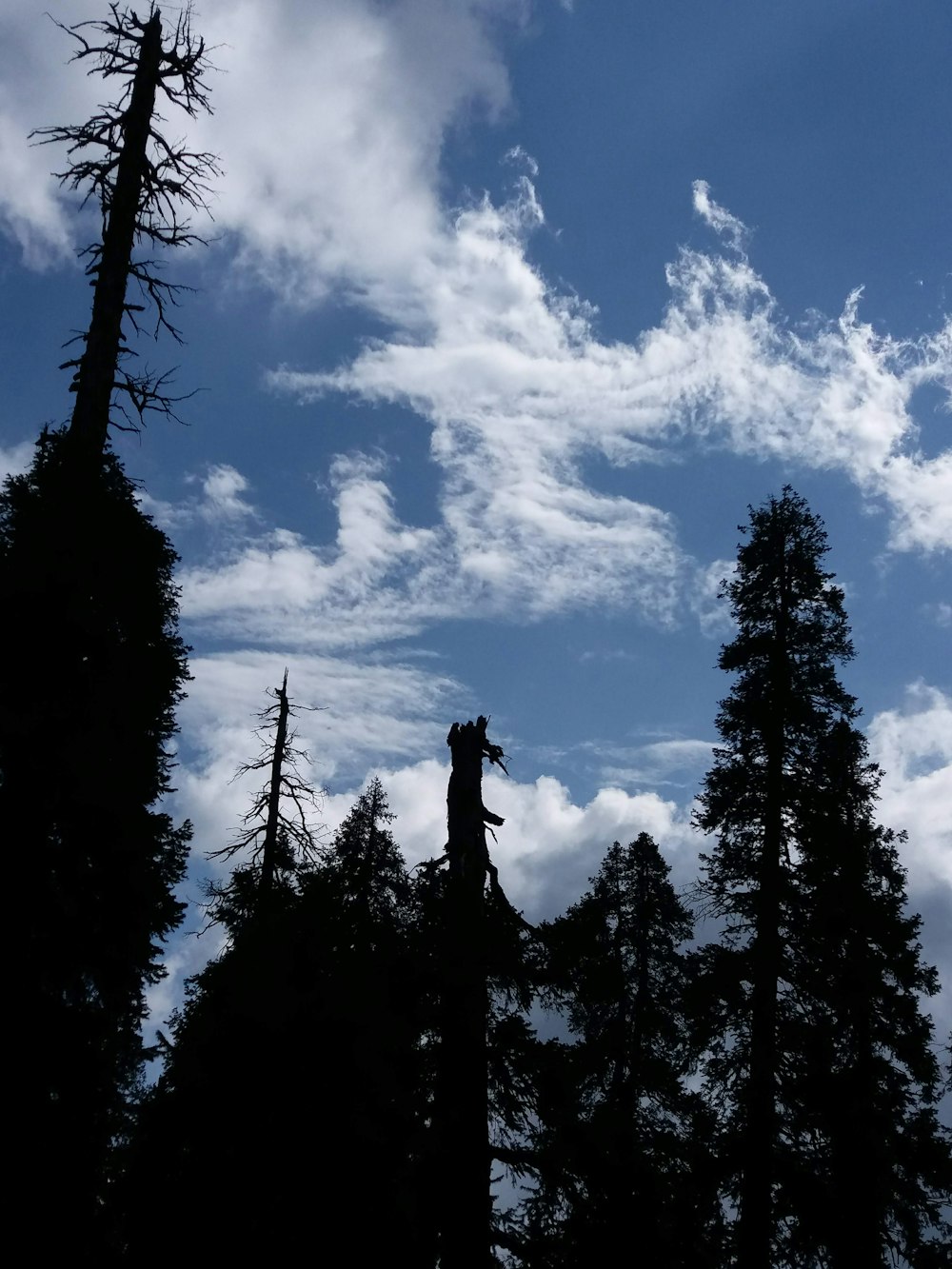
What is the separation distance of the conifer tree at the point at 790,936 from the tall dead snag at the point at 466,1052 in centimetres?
781

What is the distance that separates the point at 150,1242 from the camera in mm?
8562

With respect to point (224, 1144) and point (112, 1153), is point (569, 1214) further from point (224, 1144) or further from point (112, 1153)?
point (112, 1153)

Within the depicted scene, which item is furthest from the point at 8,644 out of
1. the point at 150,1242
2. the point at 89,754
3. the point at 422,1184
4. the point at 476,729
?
the point at 422,1184

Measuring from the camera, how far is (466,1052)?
898 cm

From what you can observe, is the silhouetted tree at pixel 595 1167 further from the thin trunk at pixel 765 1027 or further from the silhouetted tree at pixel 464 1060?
the thin trunk at pixel 765 1027

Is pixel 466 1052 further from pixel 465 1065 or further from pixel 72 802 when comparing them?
pixel 72 802

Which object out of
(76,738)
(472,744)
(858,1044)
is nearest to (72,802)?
(76,738)

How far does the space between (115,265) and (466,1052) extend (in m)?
9.64

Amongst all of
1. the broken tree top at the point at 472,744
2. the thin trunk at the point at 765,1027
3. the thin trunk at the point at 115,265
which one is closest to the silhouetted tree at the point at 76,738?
the thin trunk at the point at 115,265

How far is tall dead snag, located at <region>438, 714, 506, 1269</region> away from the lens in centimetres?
Result: 852

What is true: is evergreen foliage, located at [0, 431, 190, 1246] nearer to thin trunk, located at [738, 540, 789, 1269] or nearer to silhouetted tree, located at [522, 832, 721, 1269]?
silhouetted tree, located at [522, 832, 721, 1269]

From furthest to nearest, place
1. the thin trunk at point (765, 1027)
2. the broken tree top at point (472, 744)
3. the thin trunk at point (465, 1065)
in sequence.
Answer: the thin trunk at point (765, 1027) → the broken tree top at point (472, 744) → the thin trunk at point (465, 1065)

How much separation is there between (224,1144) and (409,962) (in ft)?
7.13

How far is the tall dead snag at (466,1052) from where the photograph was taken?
852 cm
